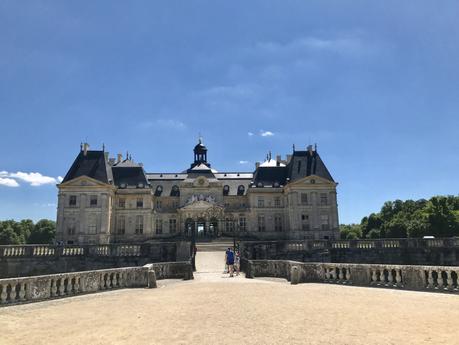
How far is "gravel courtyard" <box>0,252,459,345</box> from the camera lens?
673cm

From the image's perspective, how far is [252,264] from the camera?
18.9m

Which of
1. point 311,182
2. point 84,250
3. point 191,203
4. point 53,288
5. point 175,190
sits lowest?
point 53,288

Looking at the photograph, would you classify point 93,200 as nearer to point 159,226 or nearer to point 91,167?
point 91,167

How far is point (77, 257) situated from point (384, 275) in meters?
21.7

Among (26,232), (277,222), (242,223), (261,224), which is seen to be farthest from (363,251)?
(26,232)

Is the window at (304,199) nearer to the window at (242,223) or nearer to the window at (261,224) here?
the window at (261,224)

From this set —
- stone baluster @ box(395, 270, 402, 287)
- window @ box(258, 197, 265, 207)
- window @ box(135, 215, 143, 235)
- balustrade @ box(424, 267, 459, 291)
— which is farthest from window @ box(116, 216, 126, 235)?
balustrade @ box(424, 267, 459, 291)

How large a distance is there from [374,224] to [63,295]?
257ft

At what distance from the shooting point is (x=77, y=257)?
27406 millimetres

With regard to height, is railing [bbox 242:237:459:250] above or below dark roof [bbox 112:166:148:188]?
below

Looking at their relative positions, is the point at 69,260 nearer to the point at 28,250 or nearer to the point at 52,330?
the point at 28,250

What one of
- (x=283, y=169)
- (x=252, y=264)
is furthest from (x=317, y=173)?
(x=252, y=264)

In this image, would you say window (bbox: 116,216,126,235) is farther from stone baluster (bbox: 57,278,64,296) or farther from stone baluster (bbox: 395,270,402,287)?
stone baluster (bbox: 395,270,402,287)

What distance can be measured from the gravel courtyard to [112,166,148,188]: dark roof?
4234 cm
